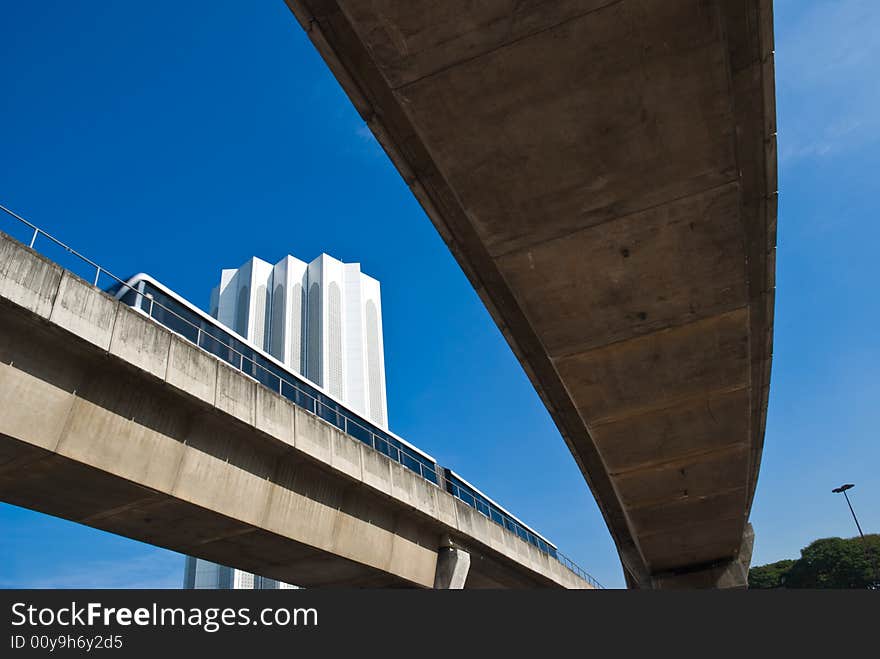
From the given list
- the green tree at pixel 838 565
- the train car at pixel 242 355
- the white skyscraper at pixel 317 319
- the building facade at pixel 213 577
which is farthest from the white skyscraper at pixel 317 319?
the train car at pixel 242 355

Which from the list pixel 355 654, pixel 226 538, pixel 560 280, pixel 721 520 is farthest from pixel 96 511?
pixel 721 520

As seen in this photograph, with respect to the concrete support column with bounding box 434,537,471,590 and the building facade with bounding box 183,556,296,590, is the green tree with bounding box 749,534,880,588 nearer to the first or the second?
the concrete support column with bounding box 434,537,471,590

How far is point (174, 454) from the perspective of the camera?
12.0m

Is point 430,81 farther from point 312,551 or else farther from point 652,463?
point 312,551

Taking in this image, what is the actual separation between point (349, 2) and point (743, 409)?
10.1 metres

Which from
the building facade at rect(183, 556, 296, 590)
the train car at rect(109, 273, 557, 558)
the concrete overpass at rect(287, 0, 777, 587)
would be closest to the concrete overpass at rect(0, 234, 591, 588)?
the train car at rect(109, 273, 557, 558)

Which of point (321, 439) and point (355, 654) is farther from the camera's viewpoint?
point (321, 439)

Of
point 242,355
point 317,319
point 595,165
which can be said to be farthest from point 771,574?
point 595,165

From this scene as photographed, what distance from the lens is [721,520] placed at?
1912cm

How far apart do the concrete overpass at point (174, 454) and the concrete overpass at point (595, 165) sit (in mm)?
6675

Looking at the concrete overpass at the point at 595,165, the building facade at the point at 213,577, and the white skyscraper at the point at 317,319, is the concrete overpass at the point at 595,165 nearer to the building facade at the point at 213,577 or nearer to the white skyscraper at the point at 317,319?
the building facade at the point at 213,577

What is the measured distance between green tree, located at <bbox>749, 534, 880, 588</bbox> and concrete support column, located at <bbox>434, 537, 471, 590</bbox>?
70.1 m

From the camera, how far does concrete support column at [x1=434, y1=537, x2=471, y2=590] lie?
1995 centimetres

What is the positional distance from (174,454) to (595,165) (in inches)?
390
